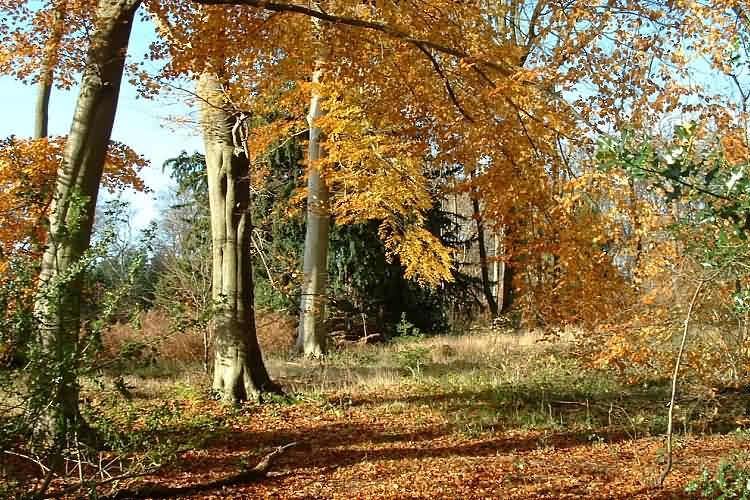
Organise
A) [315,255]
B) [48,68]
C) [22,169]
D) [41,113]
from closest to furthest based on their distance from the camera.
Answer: [48,68] < [22,169] < [41,113] < [315,255]

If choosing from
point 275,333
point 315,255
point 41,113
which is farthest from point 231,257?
point 275,333

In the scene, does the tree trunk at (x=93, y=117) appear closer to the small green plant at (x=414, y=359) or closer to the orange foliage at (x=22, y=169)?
the orange foliage at (x=22, y=169)

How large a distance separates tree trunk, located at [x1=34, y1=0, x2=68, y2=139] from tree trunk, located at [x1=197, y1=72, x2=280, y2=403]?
1.94m

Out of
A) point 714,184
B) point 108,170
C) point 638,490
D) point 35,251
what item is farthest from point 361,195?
point 714,184

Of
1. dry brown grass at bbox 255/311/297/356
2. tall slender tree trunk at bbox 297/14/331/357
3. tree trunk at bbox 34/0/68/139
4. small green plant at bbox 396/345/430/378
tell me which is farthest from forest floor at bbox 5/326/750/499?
tree trunk at bbox 34/0/68/139

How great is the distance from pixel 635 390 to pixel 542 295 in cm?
344

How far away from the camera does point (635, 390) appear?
1077 cm

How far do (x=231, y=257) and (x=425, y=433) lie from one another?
140 inches

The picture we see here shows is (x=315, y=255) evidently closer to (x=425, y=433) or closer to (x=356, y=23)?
(x=425, y=433)

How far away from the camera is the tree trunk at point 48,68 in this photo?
802 centimetres

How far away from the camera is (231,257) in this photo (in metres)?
9.39

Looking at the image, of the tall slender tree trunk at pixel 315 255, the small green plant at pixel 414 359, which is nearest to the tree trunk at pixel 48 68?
the tall slender tree trunk at pixel 315 255

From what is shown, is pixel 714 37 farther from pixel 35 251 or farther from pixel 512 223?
pixel 35 251

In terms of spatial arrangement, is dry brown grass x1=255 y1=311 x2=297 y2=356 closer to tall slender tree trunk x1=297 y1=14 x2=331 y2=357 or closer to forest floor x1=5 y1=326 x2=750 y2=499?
tall slender tree trunk x1=297 y1=14 x2=331 y2=357
